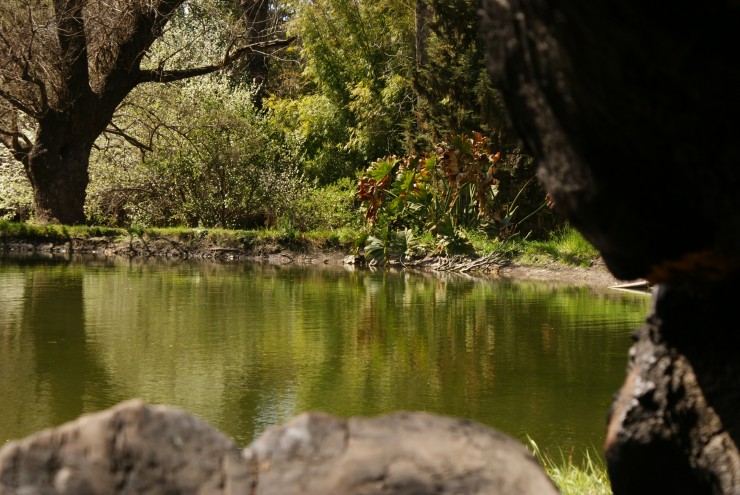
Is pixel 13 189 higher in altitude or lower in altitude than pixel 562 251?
higher

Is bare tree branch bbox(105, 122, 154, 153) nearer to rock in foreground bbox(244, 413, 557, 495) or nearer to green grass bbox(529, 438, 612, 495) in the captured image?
green grass bbox(529, 438, 612, 495)

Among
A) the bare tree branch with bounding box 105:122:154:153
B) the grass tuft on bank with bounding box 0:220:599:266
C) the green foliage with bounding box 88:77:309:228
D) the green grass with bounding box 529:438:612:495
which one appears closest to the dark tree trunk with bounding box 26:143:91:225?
the grass tuft on bank with bounding box 0:220:599:266

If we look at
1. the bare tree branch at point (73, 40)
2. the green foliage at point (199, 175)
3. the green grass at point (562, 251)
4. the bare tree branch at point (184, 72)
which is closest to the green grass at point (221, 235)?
the green grass at point (562, 251)

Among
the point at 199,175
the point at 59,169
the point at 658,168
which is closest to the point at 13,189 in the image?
the point at 59,169

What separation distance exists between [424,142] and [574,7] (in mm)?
19472

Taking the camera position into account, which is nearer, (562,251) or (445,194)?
(562,251)

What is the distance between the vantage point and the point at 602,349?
7695mm

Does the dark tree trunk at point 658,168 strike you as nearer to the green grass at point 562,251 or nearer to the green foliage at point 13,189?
the green grass at point 562,251

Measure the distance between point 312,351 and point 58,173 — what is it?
44.4 feet

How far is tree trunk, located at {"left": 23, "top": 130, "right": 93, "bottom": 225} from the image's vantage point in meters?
19.4

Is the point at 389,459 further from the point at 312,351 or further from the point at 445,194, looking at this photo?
the point at 445,194

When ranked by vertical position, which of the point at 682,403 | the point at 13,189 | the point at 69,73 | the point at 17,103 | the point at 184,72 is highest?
the point at 184,72

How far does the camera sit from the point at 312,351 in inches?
298

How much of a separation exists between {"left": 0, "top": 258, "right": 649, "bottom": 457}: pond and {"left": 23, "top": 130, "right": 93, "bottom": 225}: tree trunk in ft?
22.6
